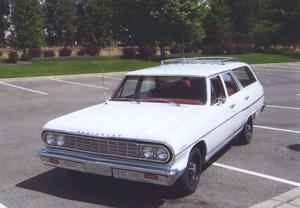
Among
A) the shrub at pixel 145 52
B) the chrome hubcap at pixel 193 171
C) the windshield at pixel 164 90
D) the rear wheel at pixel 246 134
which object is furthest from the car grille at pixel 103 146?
the shrub at pixel 145 52

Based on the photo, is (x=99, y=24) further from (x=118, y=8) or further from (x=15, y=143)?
(x=15, y=143)

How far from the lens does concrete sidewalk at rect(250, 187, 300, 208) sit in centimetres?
522

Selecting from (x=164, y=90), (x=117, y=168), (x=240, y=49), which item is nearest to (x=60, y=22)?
(x=240, y=49)

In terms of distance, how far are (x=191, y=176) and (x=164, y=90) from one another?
1674 mm

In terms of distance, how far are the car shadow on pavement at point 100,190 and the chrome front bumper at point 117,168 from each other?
1.23 feet

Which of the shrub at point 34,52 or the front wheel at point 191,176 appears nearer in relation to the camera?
the front wheel at point 191,176

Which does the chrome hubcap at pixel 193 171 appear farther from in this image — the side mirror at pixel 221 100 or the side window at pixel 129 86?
the side window at pixel 129 86

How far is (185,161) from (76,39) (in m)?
55.0

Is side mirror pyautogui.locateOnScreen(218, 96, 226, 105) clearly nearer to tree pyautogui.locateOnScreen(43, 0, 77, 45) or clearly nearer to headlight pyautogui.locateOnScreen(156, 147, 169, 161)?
headlight pyautogui.locateOnScreen(156, 147, 169, 161)

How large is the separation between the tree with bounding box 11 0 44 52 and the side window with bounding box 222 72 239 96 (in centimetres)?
2933

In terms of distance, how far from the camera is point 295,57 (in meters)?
39.0

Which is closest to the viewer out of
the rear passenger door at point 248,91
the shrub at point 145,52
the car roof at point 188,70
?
the car roof at point 188,70

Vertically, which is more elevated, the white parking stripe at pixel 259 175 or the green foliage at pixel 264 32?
the green foliage at pixel 264 32

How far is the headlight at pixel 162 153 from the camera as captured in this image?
17.1 feet
